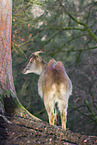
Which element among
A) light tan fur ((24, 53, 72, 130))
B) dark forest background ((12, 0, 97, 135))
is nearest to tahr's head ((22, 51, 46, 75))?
dark forest background ((12, 0, 97, 135))

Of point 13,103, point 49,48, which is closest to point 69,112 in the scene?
point 49,48

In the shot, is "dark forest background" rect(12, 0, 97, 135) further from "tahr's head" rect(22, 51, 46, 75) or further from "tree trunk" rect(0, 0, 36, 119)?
"tree trunk" rect(0, 0, 36, 119)

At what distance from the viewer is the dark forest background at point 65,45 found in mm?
6919

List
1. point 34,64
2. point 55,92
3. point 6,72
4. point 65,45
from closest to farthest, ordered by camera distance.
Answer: point 6,72 → point 55,92 → point 34,64 → point 65,45

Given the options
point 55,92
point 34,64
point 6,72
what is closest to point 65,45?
point 34,64

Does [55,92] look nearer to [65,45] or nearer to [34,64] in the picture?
[34,64]

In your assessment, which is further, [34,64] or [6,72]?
[34,64]

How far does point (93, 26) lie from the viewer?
886cm

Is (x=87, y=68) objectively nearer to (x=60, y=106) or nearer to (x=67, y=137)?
(x=60, y=106)

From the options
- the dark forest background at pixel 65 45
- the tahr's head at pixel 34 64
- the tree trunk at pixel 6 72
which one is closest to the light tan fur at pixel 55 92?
the tree trunk at pixel 6 72

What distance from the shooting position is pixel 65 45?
881 cm

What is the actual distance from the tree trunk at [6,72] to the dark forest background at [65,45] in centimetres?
214

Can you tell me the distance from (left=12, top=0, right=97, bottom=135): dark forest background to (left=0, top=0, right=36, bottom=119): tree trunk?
7.01 feet

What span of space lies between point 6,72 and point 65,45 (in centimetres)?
561
